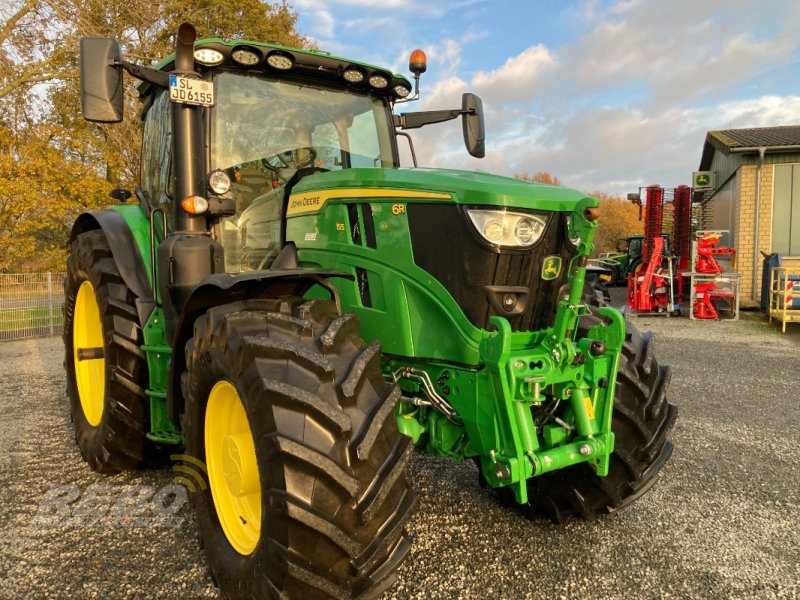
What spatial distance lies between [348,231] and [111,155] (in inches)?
495

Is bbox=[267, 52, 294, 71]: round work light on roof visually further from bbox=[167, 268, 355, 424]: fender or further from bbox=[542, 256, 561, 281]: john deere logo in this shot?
bbox=[542, 256, 561, 281]: john deere logo

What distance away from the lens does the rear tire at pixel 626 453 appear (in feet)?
8.93

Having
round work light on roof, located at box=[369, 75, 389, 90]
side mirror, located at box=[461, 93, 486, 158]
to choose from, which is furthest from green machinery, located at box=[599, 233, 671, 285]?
round work light on roof, located at box=[369, 75, 389, 90]

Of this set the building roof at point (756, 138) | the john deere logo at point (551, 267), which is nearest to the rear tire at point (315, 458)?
the john deere logo at point (551, 267)

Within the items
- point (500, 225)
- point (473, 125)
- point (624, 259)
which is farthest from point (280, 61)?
point (624, 259)

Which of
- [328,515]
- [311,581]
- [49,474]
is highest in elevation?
[328,515]

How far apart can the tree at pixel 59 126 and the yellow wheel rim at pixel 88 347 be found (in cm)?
792

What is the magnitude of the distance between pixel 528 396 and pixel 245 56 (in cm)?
218

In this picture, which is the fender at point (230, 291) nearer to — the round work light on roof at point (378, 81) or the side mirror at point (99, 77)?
the side mirror at point (99, 77)

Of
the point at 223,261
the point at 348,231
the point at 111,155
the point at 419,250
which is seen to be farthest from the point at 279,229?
the point at 111,155

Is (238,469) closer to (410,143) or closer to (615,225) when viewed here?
(410,143)

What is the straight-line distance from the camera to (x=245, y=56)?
3049 millimetres

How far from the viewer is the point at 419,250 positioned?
2.41m

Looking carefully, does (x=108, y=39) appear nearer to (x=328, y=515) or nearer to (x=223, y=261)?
(x=223, y=261)
